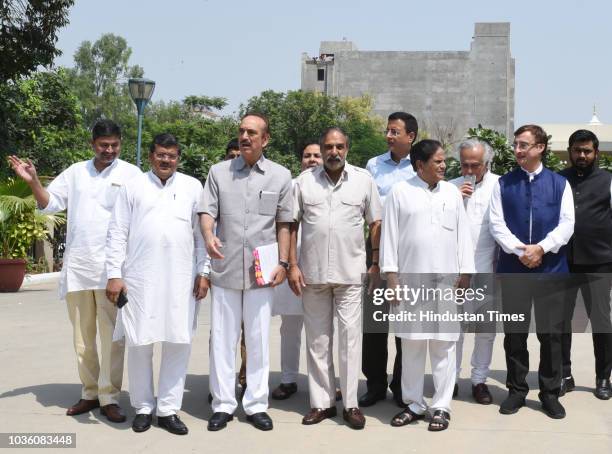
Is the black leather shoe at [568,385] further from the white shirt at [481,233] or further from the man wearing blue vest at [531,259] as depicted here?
the white shirt at [481,233]

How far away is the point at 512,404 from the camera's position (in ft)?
20.5

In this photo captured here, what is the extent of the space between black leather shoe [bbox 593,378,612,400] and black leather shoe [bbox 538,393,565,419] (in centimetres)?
70

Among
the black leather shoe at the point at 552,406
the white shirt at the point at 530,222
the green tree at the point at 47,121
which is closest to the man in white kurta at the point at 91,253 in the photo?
the white shirt at the point at 530,222

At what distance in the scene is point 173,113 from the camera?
235 feet

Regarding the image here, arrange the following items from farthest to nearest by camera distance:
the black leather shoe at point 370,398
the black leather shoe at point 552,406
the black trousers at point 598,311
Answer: the black trousers at point 598,311 → the black leather shoe at point 370,398 → the black leather shoe at point 552,406

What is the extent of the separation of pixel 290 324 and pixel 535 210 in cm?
220

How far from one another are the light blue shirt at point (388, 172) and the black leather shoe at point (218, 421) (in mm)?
2094

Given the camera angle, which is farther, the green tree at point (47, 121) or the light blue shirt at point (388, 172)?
the green tree at point (47, 121)

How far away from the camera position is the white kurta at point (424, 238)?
5.81m

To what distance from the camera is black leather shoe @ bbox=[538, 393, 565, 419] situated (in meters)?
6.11

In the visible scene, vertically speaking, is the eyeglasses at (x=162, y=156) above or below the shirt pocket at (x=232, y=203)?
above

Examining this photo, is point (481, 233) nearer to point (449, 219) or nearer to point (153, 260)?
point (449, 219)

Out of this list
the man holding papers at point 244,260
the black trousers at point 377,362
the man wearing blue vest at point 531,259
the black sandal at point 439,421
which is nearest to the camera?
the black sandal at point 439,421

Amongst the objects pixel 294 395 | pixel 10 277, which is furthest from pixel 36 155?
pixel 294 395
